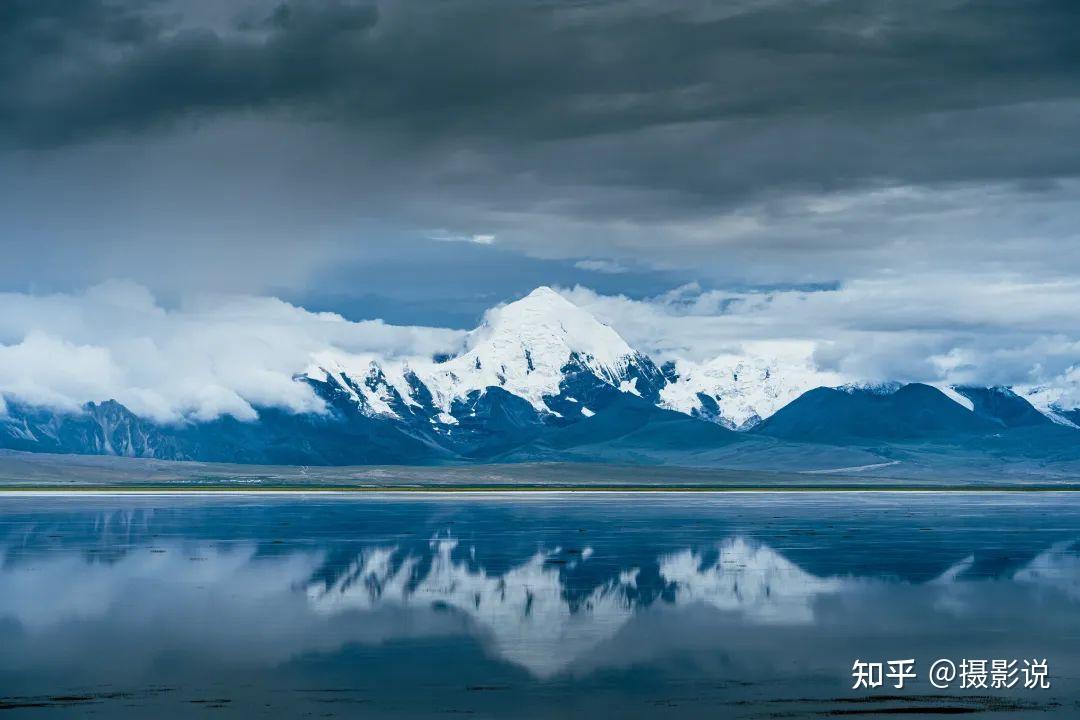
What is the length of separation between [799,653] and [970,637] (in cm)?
636

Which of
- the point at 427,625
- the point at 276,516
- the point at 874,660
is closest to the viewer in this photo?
the point at 874,660

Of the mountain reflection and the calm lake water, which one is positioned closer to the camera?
the calm lake water

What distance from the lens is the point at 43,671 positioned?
3691 cm

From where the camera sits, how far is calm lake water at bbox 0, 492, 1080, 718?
111ft

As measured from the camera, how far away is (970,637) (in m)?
42.9

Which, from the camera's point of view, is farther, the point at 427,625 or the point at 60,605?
the point at 60,605

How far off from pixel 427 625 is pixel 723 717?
1611 cm

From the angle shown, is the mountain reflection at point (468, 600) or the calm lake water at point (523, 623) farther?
the mountain reflection at point (468, 600)

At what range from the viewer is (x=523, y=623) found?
150ft

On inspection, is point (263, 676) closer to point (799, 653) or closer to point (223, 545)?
point (799, 653)

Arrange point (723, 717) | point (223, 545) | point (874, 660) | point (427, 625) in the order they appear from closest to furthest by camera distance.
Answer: point (723, 717) < point (874, 660) < point (427, 625) < point (223, 545)

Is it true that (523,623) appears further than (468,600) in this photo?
No

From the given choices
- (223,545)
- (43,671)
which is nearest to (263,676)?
(43,671)

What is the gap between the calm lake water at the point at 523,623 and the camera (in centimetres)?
3369
